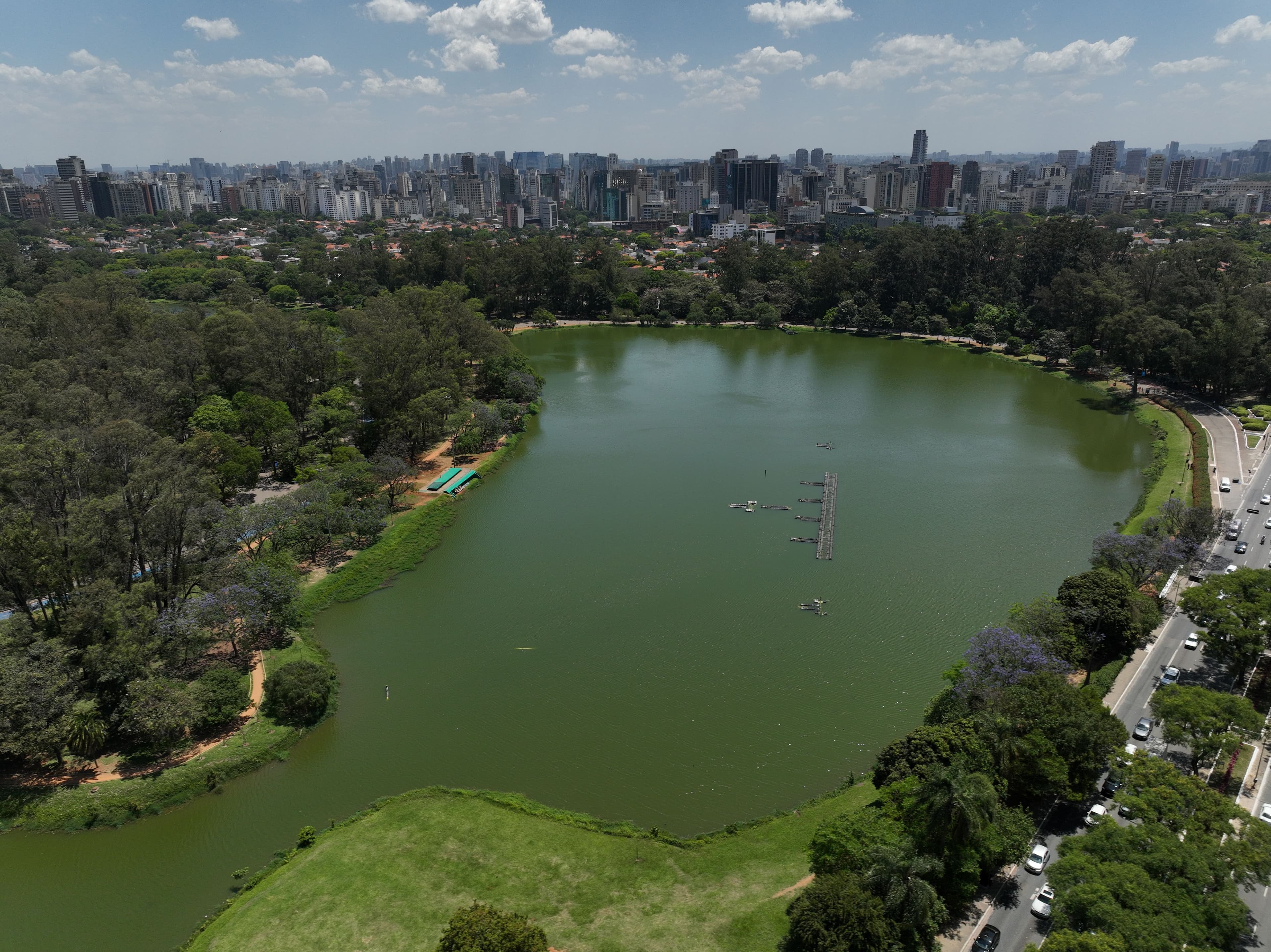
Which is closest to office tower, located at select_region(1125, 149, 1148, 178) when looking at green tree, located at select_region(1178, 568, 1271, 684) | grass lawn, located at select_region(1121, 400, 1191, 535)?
grass lawn, located at select_region(1121, 400, 1191, 535)

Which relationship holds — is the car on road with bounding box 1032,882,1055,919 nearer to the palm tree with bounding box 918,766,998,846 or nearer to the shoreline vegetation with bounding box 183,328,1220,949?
the shoreline vegetation with bounding box 183,328,1220,949

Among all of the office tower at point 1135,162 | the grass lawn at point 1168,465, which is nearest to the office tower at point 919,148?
the office tower at point 1135,162

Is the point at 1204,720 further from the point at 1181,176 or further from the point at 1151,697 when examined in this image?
the point at 1181,176

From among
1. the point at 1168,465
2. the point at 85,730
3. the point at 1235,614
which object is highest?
the point at 1235,614

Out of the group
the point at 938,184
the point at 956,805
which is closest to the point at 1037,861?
the point at 956,805

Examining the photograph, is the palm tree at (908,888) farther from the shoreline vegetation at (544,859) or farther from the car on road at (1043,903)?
the car on road at (1043,903)

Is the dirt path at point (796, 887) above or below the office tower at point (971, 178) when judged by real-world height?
below
